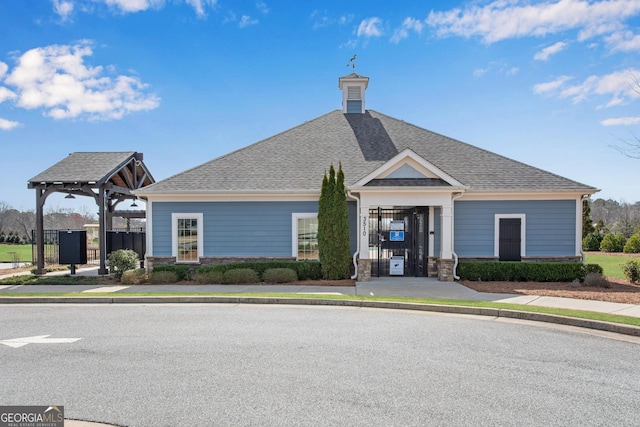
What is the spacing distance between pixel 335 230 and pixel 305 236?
1.68 meters

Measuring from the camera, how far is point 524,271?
13.9m

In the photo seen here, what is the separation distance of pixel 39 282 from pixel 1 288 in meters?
1.21

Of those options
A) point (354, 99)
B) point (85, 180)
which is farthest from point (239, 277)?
point (354, 99)

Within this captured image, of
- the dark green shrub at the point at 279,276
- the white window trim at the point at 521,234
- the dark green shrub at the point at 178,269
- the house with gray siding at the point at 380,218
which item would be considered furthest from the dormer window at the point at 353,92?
the dark green shrub at the point at 178,269

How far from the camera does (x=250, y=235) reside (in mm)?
15297

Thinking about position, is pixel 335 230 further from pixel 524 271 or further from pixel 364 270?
pixel 524 271

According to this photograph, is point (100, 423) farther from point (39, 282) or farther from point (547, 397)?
point (39, 282)

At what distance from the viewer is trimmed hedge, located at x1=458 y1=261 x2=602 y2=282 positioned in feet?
45.2

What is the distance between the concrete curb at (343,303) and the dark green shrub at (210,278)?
2.88 metres

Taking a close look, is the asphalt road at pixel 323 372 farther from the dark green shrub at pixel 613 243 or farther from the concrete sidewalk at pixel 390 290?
the dark green shrub at pixel 613 243

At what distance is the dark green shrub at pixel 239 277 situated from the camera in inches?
532

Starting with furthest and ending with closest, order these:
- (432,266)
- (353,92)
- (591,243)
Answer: (591,243) → (353,92) → (432,266)

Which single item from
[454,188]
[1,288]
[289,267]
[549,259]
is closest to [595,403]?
[454,188]

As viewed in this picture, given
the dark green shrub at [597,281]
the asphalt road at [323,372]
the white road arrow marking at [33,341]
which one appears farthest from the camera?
the dark green shrub at [597,281]
